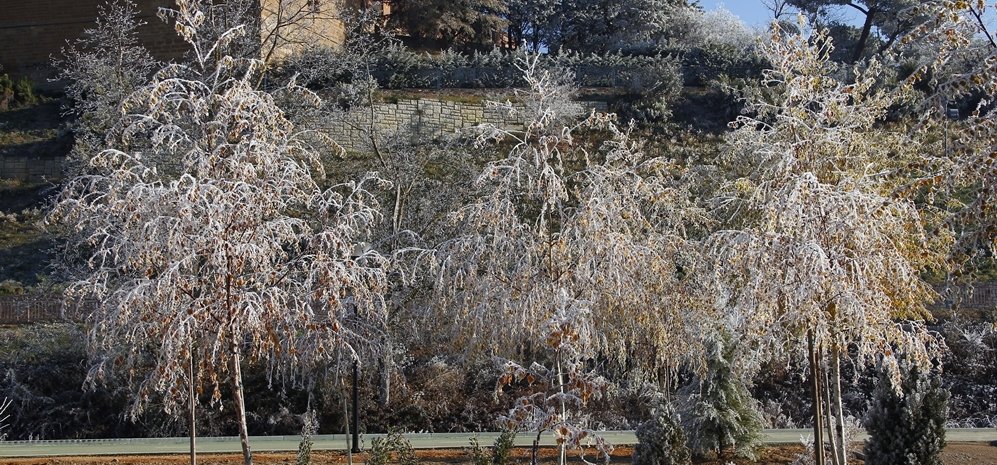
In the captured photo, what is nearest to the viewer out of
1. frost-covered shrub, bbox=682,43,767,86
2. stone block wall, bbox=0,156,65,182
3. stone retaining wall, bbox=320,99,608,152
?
stone retaining wall, bbox=320,99,608,152

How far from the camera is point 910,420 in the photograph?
10.6m

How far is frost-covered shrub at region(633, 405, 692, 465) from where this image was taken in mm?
10508

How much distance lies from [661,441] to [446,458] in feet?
11.3

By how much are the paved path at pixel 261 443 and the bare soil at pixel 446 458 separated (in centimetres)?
39

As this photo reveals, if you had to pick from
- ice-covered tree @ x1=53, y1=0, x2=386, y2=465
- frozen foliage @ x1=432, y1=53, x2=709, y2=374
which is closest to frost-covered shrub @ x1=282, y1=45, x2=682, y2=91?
frozen foliage @ x1=432, y1=53, x2=709, y2=374

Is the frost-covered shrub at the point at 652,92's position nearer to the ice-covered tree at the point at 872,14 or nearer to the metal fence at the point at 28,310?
the ice-covered tree at the point at 872,14

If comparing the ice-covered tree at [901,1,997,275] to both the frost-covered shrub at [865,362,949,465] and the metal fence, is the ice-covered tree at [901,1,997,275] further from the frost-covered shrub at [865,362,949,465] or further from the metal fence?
the metal fence

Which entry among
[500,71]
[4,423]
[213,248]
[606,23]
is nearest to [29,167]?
[500,71]

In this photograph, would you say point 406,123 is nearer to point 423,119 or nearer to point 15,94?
point 423,119

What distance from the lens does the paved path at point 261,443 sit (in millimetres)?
13609

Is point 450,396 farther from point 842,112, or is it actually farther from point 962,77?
point 962,77


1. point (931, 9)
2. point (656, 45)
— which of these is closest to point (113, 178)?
point (931, 9)

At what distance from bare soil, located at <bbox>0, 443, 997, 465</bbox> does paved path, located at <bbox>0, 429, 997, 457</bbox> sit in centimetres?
39

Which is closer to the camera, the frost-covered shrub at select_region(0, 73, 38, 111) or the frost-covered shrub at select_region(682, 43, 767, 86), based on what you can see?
the frost-covered shrub at select_region(682, 43, 767, 86)
